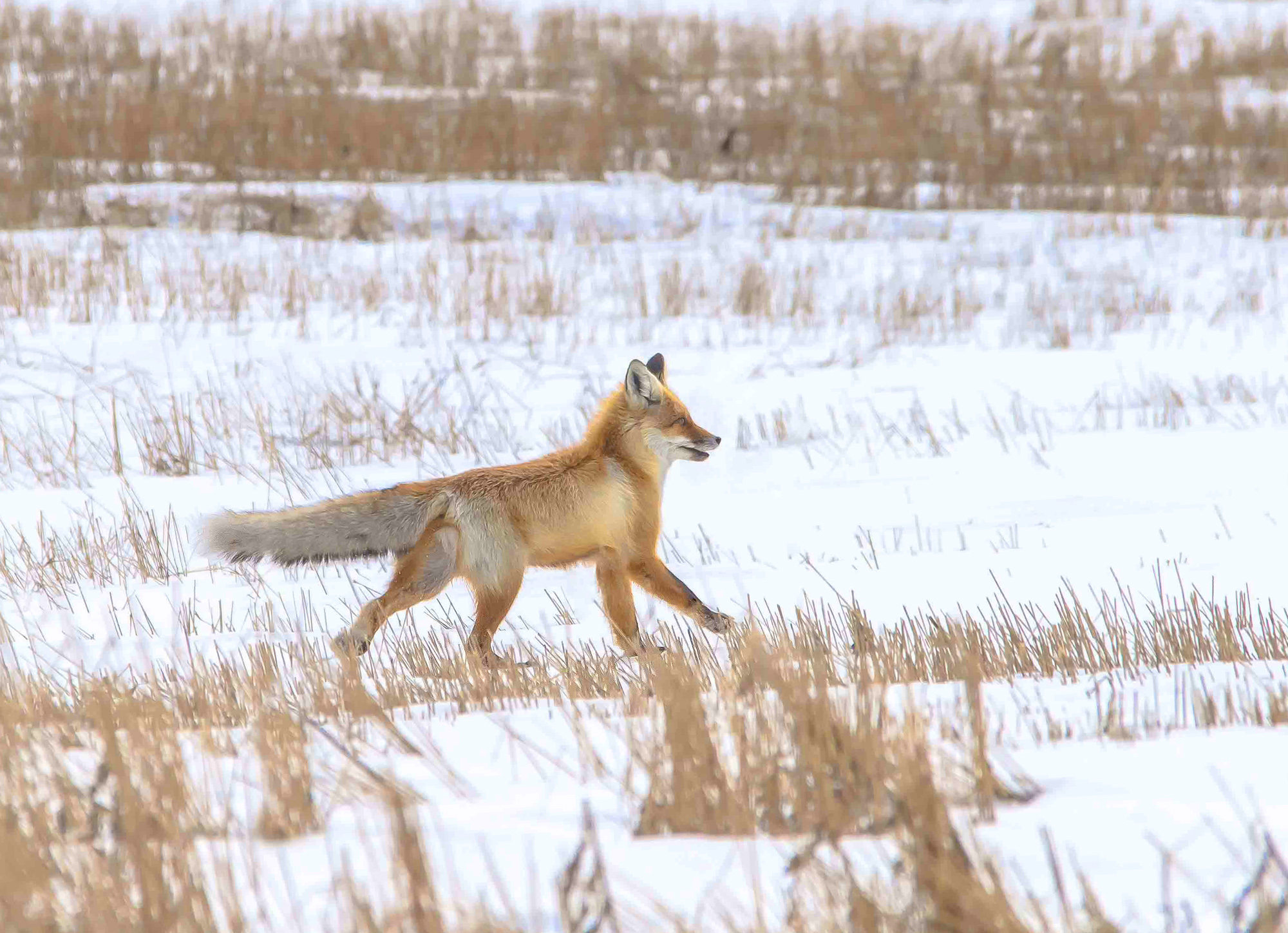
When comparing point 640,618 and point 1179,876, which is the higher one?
point 1179,876

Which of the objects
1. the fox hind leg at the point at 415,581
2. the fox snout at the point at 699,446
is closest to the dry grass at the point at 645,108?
the fox snout at the point at 699,446

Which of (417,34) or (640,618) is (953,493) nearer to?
(640,618)

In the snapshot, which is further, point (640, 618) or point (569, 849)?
point (640, 618)

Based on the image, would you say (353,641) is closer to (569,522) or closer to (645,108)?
(569,522)

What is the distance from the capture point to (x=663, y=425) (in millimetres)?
6000

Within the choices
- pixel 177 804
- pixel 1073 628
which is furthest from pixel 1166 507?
pixel 177 804

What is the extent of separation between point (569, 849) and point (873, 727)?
2.49 feet

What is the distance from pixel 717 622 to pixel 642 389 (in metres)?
1.13

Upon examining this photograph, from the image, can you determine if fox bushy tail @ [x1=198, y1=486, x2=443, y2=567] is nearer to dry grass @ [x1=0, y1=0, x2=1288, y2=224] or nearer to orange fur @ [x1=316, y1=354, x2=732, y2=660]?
orange fur @ [x1=316, y1=354, x2=732, y2=660]

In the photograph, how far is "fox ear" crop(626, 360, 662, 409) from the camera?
5.92 metres

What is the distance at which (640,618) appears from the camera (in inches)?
259

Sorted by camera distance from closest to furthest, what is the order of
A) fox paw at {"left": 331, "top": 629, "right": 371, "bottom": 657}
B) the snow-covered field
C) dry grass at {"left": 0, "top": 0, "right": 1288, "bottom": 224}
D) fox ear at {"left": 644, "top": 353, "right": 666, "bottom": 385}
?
the snow-covered field < fox paw at {"left": 331, "top": 629, "right": 371, "bottom": 657} < fox ear at {"left": 644, "top": 353, "right": 666, "bottom": 385} < dry grass at {"left": 0, "top": 0, "right": 1288, "bottom": 224}

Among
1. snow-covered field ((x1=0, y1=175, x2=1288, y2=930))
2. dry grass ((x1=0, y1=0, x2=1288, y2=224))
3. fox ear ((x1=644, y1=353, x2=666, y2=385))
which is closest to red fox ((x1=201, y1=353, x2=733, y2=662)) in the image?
snow-covered field ((x1=0, y1=175, x2=1288, y2=930))

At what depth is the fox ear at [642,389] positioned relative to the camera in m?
5.92
